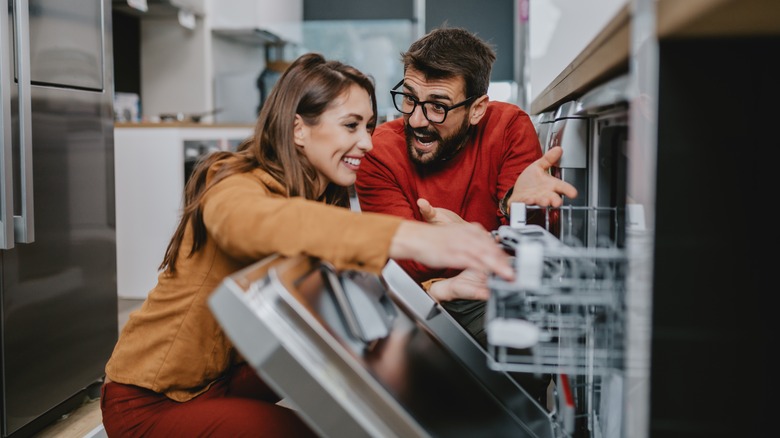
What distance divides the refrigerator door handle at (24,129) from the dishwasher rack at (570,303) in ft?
4.58

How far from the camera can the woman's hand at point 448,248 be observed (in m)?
0.88

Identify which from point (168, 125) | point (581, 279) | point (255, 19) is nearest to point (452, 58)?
point (581, 279)

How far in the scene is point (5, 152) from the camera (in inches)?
77.7

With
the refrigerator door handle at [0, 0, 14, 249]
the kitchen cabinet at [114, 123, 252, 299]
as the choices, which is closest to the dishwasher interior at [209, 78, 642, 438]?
the refrigerator door handle at [0, 0, 14, 249]

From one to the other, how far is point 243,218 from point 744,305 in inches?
23.4

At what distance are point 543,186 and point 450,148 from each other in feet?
1.88

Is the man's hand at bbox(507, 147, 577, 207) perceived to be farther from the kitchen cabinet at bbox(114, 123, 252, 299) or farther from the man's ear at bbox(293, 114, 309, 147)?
the kitchen cabinet at bbox(114, 123, 252, 299)

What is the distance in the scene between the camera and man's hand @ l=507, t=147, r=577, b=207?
137 centimetres

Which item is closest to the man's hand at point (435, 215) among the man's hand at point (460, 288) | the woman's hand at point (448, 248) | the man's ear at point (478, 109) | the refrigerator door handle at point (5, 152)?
the man's hand at point (460, 288)

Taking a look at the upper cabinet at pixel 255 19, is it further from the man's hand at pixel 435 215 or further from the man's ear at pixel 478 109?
the man's hand at pixel 435 215

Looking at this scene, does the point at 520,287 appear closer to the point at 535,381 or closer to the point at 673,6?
the point at 673,6

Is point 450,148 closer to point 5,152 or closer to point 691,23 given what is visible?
point 5,152

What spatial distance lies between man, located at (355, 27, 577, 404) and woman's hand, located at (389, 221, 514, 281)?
912 mm

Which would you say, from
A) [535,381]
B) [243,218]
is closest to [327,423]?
[243,218]
